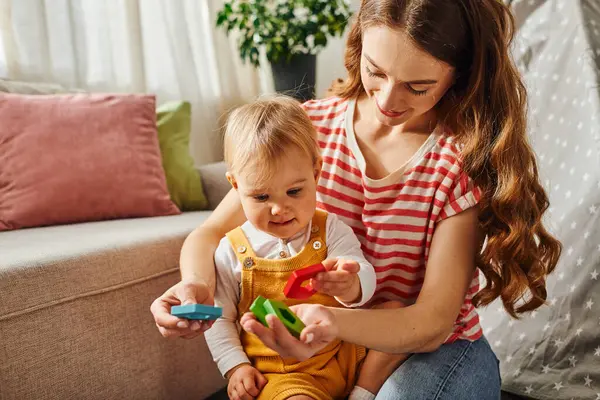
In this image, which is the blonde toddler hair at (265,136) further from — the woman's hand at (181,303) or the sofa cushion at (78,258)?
the sofa cushion at (78,258)

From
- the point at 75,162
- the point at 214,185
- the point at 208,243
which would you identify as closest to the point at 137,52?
the point at 214,185

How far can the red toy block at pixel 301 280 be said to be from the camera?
0.85 meters

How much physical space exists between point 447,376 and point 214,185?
1236 mm

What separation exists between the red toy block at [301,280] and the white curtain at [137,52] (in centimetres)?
109

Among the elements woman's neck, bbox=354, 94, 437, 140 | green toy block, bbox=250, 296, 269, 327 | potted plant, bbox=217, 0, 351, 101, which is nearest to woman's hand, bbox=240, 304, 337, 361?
green toy block, bbox=250, 296, 269, 327

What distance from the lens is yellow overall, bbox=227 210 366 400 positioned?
1021 millimetres

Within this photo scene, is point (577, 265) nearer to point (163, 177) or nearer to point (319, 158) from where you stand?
point (319, 158)

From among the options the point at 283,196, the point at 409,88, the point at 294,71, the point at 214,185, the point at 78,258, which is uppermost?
the point at 409,88

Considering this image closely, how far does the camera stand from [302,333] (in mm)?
796

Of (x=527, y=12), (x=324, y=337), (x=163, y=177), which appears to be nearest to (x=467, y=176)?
(x=324, y=337)

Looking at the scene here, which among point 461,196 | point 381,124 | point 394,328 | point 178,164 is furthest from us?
point 178,164

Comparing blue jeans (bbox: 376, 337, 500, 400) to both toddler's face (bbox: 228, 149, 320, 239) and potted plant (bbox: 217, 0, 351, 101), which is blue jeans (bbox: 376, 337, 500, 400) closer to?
toddler's face (bbox: 228, 149, 320, 239)

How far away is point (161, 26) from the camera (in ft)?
8.51

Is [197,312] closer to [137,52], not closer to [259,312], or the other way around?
[259,312]
